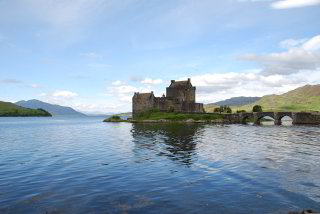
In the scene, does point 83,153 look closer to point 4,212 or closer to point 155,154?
point 155,154

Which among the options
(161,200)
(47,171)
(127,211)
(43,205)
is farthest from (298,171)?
(47,171)

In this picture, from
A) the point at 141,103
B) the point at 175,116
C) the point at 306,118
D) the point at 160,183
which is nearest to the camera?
the point at 160,183

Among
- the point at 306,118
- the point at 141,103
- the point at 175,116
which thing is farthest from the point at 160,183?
the point at 306,118

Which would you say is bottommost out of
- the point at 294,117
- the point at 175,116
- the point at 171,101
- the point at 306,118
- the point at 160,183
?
the point at 160,183

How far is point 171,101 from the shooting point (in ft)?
502

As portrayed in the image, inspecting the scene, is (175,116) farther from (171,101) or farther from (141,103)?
(141,103)

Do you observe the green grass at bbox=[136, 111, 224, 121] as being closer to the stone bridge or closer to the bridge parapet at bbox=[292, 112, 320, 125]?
the stone bridge

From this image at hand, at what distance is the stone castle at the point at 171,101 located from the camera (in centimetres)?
15038

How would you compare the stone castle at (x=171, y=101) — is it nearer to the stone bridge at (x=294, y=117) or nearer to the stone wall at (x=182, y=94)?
the stone wall at (x=182, y=94)

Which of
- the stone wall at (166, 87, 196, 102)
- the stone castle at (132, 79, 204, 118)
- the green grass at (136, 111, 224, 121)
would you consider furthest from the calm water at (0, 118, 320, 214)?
the stone wall at (166, 87, 196, 102)

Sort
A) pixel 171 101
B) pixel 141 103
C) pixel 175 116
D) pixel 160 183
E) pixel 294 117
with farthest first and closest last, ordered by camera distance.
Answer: pixel 171 101, pixel 141 103, pixel 294 117, pixel 175 116, pixel 160 183

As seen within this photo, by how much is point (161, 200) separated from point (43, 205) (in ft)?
25.3

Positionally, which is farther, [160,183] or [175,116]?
[175,116]

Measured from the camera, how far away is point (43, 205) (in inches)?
696
